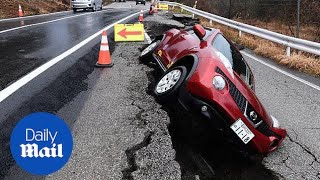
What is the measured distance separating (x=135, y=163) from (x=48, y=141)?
4.98 ft

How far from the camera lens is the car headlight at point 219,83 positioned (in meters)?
3.94

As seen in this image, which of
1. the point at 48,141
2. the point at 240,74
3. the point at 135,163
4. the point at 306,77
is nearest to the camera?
the point at 48,141

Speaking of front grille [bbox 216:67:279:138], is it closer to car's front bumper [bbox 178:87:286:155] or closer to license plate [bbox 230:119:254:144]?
car's front bumper [bbox 178:87:286:155]

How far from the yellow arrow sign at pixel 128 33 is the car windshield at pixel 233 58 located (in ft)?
18.6

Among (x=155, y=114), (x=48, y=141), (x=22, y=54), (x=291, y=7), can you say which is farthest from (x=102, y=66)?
(x=291, y=7)

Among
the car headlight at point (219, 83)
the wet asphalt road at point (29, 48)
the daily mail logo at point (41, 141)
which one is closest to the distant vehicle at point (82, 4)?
the wet asphalt road at point (29, 48)

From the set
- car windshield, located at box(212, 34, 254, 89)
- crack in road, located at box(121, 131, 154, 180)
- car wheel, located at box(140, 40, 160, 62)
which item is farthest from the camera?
car wheel, located at box(140, 40, 160, 62)

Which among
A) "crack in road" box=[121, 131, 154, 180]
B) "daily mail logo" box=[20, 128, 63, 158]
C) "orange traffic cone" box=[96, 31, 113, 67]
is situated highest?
"daily mail logo" box=[20, 128, 63, 158]

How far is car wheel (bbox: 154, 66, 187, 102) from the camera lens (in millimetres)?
4273

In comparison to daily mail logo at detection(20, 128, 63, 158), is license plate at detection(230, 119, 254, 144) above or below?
below

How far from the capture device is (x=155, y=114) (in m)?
4.86

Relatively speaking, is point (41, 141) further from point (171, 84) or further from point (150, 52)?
point (150, 52)

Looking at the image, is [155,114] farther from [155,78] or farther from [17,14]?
[17,14]

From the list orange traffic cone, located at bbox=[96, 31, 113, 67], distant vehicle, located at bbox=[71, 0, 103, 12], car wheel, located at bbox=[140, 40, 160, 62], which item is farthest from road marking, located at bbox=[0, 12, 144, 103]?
distant vehicle, located at bbox=[71, 0, 103, 12]
